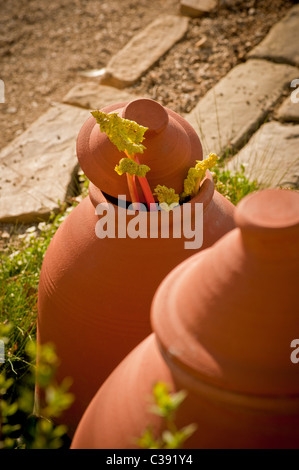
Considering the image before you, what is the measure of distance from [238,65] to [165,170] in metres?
3.01

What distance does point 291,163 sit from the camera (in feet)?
11.4

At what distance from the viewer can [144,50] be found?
4789mm

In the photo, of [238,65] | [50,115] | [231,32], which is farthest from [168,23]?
[50,115]

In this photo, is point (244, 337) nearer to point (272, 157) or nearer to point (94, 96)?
point (272, 157)

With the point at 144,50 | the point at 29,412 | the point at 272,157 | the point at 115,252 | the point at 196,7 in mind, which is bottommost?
the point at 29,412

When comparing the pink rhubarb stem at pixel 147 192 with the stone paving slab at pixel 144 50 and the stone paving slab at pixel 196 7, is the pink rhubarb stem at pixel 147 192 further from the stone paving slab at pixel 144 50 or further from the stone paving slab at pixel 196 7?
the stone paving slab at pixel 196 7

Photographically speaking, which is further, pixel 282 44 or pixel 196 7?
pixel 196 7

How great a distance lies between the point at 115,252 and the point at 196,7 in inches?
156

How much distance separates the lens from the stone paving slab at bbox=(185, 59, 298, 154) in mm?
3818

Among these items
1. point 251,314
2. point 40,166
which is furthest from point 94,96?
point 251,314

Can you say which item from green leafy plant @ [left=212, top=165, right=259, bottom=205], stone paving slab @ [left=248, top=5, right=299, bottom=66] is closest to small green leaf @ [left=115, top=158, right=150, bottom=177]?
green leafy plant @ [left=212, top=165, right=259, bottom=205]

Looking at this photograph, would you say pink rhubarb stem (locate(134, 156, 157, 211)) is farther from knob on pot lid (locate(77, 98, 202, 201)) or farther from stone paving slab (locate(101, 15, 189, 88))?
stone paving slab (locate(101, 15, 189, 88))

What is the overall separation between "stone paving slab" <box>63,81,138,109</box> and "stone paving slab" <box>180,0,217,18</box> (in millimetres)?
1209

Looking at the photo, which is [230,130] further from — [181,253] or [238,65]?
[181,253]
